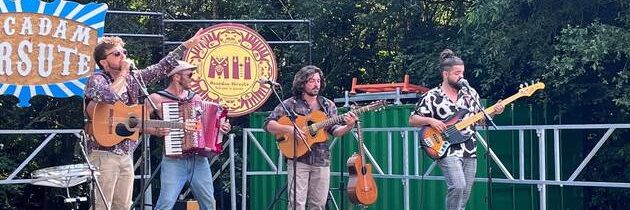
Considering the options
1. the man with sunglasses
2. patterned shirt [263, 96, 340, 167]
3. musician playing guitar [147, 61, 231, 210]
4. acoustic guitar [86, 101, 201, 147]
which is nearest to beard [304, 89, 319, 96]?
patterned shirt [263, 96, 340, 167]

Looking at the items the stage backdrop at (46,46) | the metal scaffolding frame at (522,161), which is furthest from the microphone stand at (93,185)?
the metal scaffolding frame at (522,161)

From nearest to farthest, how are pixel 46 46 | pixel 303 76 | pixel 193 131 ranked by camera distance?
pixel 193 131 < pixel 303 76 < pixel 46 46

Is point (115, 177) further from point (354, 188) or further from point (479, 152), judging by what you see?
point (479, 152)

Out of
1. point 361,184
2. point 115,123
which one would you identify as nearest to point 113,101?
point 115,123

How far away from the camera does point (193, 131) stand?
6777 mm

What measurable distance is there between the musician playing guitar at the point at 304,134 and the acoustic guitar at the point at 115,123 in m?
1.11

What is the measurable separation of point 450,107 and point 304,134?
3.82 ft

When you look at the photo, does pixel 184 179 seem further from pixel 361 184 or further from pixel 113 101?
pixel 361 184

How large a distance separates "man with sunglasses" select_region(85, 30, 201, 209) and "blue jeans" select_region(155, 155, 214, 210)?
25 centimetres

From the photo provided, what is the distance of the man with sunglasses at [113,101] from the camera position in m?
6.44

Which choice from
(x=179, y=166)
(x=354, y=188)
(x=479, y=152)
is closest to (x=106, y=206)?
(x=179, y=166)

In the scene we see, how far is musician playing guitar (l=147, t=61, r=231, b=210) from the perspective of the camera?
268 inches

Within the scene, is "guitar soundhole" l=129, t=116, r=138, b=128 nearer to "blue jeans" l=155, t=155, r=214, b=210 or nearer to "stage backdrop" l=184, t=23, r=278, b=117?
"blue jeans" l=155, t=155, r=214, b=210

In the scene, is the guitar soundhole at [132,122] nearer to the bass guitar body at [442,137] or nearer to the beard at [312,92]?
the beard at [312,92]
